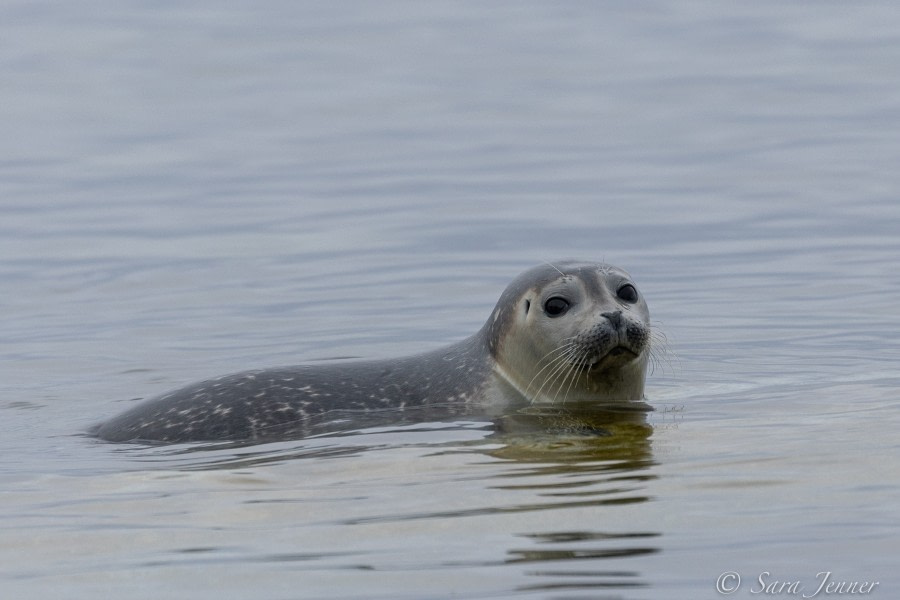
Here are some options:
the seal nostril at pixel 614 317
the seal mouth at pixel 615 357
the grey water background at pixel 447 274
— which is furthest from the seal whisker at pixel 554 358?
the grey water background at pixel 447 274

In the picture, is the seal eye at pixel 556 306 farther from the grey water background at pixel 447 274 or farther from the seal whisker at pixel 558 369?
the grey water background at pixel 447 274

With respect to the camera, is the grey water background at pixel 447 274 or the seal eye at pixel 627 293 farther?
the seal eye at pixel 627 293

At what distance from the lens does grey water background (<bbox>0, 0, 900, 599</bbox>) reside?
22.7ft

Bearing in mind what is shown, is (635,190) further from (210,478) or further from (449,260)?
(210,478)

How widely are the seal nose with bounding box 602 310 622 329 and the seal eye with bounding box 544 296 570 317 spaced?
1.38ft

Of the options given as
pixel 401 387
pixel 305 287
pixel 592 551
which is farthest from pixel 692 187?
pixel 592 551

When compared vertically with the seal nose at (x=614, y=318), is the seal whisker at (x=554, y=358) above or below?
below

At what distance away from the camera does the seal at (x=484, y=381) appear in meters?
10.2

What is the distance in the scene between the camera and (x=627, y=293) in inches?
412

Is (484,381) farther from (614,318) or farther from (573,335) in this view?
(614,318)

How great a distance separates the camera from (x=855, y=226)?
18875mm

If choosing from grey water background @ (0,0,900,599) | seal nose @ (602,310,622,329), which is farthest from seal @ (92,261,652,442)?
grey water background @ (0,0,900,599)

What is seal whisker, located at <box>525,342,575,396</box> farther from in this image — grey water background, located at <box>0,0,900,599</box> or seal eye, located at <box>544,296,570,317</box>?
grey water background, located at <box>0,0,900,599</box>

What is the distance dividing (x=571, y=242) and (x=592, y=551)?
501 inches
